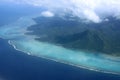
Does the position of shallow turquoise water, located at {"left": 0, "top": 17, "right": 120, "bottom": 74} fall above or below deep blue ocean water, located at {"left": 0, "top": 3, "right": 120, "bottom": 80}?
above

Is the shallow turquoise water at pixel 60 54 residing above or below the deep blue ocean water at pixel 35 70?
above

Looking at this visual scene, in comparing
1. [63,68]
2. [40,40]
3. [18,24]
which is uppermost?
[18,24]

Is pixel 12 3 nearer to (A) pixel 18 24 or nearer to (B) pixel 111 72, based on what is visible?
(A) pixel 18 24

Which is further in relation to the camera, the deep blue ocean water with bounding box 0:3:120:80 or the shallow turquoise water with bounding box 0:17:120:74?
the shallow turquoise water with bounding box 0:17:120:74

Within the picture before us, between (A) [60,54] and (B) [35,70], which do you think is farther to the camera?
(A) [60,54]

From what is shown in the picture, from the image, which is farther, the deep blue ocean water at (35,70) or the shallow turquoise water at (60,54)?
the shallow turquoise water at (60,54)

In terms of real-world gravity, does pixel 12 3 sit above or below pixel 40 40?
above

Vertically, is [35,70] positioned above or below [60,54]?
below

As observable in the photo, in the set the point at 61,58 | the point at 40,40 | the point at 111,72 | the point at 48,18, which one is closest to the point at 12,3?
the point at 48,18
